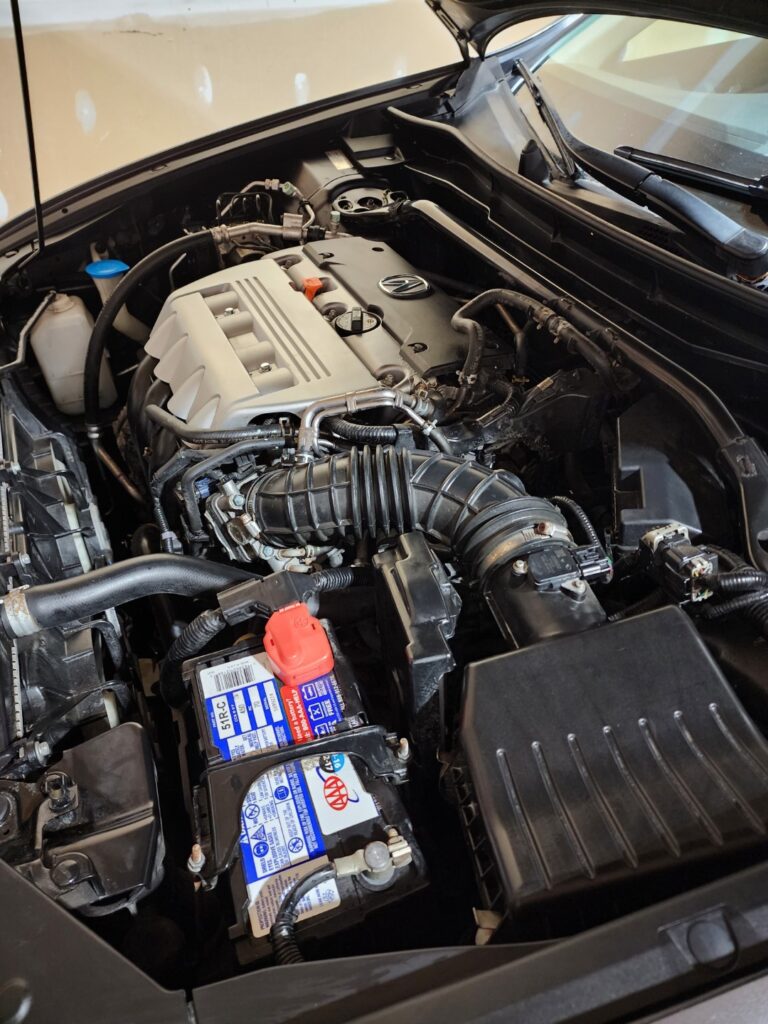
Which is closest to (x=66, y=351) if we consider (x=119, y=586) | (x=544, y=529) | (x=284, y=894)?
(x=119, y=586)

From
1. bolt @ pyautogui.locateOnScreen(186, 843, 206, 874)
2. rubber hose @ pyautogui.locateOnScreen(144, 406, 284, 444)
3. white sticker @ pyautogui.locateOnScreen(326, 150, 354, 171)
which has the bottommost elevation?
bolt @ pyautogui.locateOnScreen(186, 843, 206, 874)

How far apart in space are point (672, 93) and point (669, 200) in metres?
0.43

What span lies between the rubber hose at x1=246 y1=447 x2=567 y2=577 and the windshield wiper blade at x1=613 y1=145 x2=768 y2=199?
65cm

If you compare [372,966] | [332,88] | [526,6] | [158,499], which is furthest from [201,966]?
[332,88]

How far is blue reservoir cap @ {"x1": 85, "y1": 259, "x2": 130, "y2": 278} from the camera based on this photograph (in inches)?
66.5

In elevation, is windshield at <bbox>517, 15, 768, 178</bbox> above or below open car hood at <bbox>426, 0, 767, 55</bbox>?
below

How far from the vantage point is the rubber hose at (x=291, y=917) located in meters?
0.72

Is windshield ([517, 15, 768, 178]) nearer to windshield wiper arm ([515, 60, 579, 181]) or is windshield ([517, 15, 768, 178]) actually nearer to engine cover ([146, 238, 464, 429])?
windshield wiper arm ([515, 60, 579, 181])

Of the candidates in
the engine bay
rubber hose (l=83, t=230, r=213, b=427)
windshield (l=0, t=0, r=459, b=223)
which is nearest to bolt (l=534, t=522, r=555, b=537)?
the engine bay

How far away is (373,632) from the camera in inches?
46.4

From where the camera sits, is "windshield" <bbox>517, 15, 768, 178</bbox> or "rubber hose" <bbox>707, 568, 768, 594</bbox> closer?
"rubber hose" <bbox>707, 568, 768, 594</bbox>

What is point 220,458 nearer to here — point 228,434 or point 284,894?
point 228,434

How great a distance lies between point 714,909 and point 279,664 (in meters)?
0.52

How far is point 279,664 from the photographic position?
91 cm
